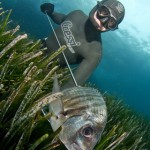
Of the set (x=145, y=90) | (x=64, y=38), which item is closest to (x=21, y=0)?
(x=64, y=38)

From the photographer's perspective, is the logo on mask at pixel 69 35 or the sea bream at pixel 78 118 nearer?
the sea bream at pixel 78 118

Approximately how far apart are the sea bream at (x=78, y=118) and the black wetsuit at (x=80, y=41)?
103 inches

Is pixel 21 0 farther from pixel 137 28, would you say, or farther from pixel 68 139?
pixel 68 139

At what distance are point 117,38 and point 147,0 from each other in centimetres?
793

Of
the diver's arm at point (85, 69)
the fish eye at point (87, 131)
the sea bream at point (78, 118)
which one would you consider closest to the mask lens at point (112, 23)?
the diver's arm at point (85, 69)

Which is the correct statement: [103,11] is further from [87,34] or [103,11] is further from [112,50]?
[112,50]

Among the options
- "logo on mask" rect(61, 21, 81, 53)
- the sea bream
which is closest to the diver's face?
"logo on mask" rect(61, 21, 81, 53)

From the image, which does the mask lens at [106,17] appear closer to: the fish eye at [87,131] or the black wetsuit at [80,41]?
the black wetsuit at [80,41]

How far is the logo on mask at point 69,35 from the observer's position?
16.8 ft

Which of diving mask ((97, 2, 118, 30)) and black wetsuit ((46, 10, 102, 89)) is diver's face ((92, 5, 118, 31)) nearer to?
diving mask ((97, 2, 118, 30))

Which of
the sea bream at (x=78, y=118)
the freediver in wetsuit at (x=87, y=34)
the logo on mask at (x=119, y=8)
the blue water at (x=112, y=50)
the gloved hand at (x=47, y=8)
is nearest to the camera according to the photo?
the sea bream at (x=78, y=118)

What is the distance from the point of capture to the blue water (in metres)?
39.5

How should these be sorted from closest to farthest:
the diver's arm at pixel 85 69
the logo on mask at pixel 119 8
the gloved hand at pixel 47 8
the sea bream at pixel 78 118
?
1. the sea bream at pixel 78 118
2. the diver's arm at pixel 85 69
3. the logo on mask at pixel 119 8
4. the gloved hand at pixel 47 8

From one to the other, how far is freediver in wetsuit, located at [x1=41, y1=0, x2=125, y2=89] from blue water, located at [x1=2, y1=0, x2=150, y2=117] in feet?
71.5
